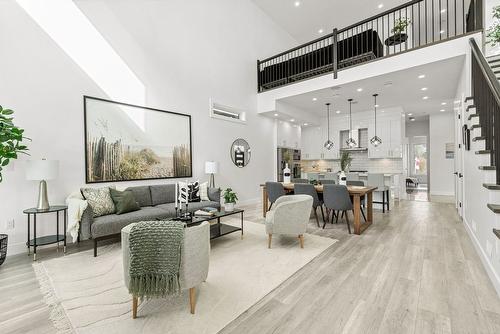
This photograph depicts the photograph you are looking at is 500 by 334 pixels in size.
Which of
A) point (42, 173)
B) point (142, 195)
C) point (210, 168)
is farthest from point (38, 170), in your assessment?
point (210, 168)

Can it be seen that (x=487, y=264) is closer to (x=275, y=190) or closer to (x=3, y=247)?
(x=275, y=190)

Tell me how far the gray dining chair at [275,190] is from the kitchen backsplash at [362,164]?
5188 mm

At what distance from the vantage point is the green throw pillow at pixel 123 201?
12.2ft

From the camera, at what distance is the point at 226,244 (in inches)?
140

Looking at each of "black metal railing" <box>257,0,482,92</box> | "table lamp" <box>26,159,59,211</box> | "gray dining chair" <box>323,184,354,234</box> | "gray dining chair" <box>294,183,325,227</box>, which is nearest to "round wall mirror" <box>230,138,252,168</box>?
"black metal railing" <box>257,0,482,92</box>

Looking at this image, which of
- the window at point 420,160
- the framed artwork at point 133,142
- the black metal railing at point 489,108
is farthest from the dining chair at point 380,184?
the window at point 420,160

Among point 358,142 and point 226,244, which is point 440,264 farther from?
point 358,142

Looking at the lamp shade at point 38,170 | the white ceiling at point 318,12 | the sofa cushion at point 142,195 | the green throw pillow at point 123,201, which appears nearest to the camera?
the lamp shade at point 38,170

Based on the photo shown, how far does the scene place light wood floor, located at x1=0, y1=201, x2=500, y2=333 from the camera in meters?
1.76

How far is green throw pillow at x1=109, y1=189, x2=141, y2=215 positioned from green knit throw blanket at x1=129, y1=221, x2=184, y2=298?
2.23m

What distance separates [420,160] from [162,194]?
13631mm

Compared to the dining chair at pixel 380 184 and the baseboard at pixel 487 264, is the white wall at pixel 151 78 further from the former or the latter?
the baseboard at pixel 487 264

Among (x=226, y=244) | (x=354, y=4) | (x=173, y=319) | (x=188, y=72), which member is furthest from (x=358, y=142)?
(x=173, y=319)

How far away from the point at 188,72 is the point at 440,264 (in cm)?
580
